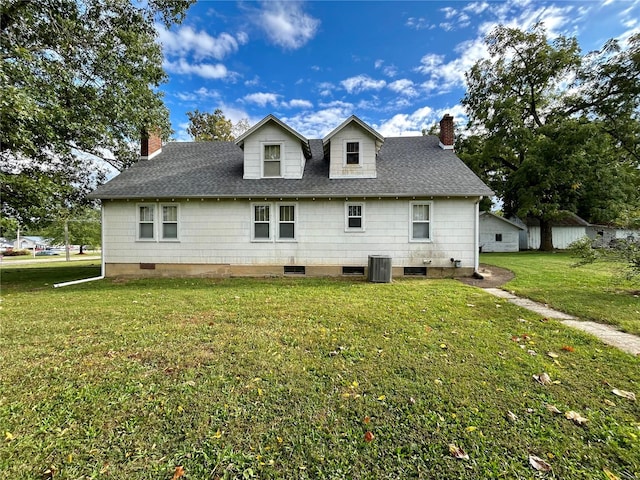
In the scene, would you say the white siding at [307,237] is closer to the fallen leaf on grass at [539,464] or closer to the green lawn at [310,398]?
the green lawn at [310,398]

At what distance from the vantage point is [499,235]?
2520cm

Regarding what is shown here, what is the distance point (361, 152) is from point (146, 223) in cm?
914

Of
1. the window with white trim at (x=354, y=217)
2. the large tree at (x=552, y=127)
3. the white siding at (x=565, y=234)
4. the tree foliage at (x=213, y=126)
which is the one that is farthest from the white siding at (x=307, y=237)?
the white siding at (x=565, y=234)

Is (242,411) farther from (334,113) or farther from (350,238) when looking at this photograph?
(334,113)

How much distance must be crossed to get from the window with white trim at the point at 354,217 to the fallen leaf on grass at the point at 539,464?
26.8 feet

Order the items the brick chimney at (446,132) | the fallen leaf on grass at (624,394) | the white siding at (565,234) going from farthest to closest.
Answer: the white siding at (565,234)
the brick chimney at (446,132)
the fallen leaf on grass at (624,394)

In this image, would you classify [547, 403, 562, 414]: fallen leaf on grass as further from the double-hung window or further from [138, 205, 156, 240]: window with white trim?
[138, 205, 156, 240]: window with white trim

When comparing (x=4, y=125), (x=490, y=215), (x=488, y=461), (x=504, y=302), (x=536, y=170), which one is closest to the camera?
(x=488, y=461)

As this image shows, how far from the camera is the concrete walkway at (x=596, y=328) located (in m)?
3.89

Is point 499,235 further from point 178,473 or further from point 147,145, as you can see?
point 178,473

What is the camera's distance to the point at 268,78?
53.6 ft

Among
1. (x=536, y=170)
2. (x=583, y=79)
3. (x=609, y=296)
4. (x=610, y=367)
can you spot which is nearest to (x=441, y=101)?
(x=536, y=170)

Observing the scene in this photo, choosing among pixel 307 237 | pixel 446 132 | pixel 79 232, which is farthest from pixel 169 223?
pixel 79 232

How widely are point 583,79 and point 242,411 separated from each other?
105ft
